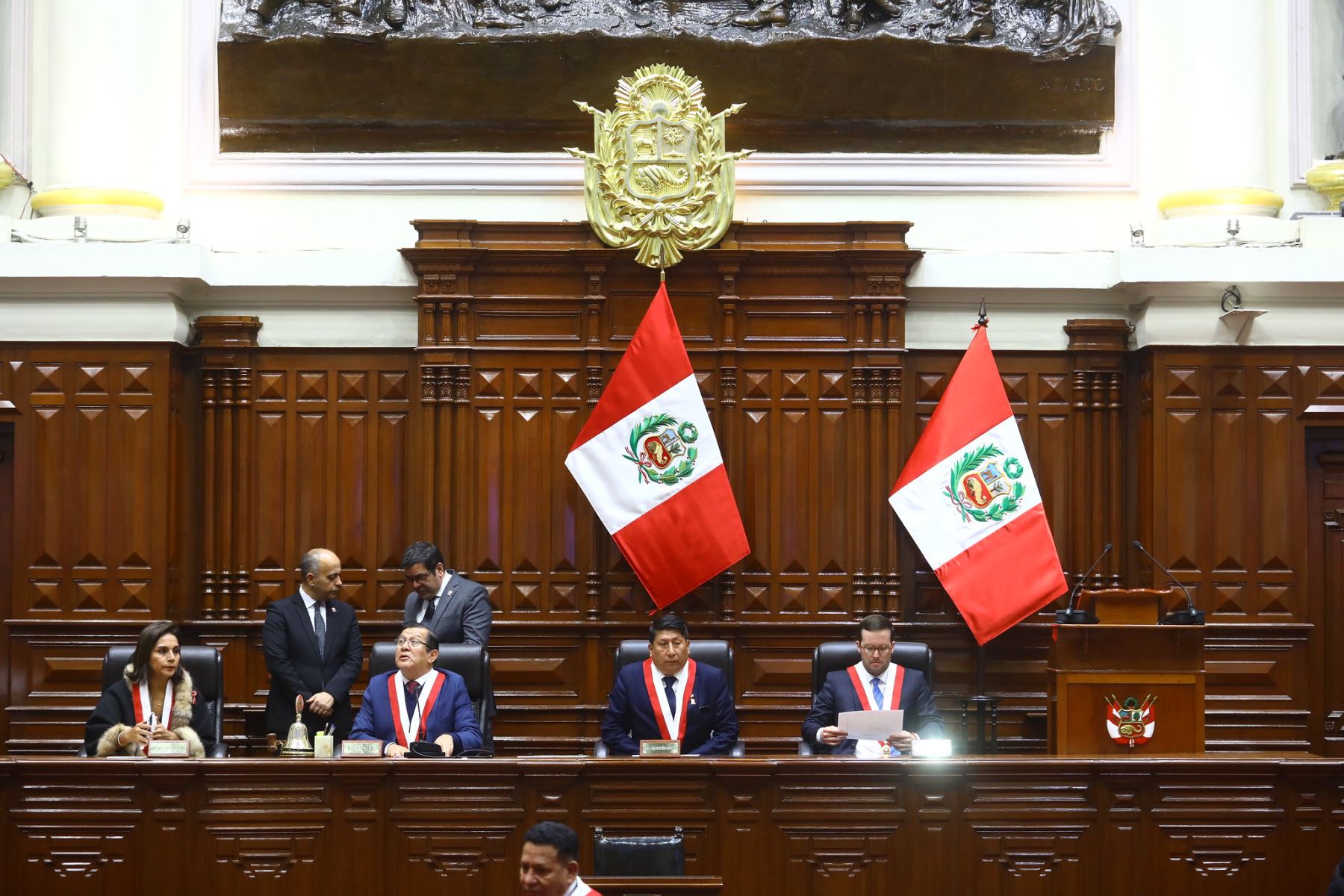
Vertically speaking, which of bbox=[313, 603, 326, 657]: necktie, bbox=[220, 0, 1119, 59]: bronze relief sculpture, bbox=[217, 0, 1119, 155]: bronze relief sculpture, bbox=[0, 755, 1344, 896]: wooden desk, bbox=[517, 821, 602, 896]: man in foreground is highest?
bbox=[220, 0, 1119, 59]: bronze relief sculpture

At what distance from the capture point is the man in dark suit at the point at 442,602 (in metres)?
7.49

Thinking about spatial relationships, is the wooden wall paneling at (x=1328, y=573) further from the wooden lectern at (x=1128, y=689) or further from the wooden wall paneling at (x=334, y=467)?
the wooden wall paneling at (x=334, y=467)

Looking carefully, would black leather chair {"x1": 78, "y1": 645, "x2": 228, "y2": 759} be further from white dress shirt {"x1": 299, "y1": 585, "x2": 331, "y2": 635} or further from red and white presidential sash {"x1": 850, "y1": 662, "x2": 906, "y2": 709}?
red and white presidential sash {"x1": 850, "y1": 662, "x2": 906, "y2": 709}

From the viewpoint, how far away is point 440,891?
19.2ft

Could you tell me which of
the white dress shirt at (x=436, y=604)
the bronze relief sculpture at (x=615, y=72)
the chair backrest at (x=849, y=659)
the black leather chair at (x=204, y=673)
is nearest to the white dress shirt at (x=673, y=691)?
the chair backrest at (x=849, y=659)

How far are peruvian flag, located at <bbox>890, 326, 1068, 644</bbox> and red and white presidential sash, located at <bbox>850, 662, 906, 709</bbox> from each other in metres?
1.21

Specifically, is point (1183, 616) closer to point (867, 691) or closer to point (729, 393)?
point (867, 691)

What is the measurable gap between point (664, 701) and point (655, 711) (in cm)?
6

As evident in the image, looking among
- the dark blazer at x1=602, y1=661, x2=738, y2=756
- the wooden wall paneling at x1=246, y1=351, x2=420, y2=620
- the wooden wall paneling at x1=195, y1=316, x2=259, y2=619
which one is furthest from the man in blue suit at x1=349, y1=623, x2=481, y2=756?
the wooden wall paneling at x1=195, y1=316, x2=259, y2=619

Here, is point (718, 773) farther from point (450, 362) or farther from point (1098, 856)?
point (450, 362)

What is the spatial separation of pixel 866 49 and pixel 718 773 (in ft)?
15.4

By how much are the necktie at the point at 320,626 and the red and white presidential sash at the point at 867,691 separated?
2540mm

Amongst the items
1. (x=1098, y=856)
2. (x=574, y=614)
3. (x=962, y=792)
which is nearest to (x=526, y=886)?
(x=962, y=792)

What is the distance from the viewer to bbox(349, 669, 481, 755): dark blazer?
6652 mm
